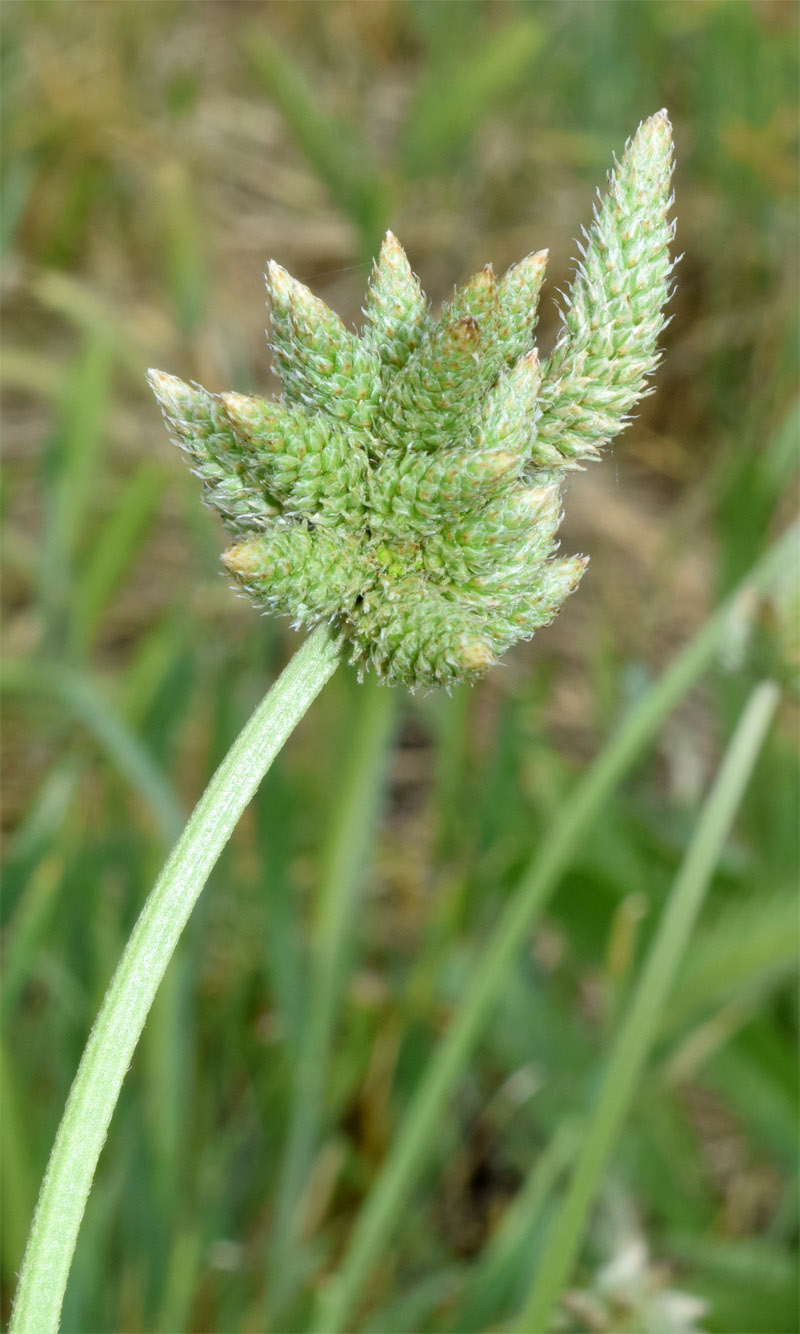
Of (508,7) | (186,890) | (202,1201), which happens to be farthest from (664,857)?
(508,7)

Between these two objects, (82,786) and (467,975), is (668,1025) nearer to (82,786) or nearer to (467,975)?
(467,975)

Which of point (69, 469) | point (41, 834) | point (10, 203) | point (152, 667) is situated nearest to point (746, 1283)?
point (41, 834)

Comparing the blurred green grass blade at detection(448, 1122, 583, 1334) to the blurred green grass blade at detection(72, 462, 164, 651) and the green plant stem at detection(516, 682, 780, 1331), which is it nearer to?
the green plant stem at detection(516, 682, 780, 1331)

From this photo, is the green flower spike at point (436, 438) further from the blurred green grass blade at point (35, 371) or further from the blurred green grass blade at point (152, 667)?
the blurred green grass blade at point (35, 371)

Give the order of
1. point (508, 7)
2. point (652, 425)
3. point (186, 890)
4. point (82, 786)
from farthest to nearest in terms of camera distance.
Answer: point (508, 7)
point (652, 425)
point (82, 786)
point (186, 890)

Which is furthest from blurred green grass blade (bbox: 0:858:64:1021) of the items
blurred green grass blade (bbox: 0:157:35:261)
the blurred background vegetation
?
blurred green grass blade (bbox: 0:157:35:261)

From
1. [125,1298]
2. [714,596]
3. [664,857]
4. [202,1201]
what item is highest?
[714,596]
